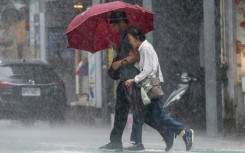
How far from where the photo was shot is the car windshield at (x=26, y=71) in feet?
59.5

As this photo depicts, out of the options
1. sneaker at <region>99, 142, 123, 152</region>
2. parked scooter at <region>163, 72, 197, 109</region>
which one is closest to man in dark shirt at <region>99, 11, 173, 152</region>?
sneaker at <region>99, 142, 123, 152</region>

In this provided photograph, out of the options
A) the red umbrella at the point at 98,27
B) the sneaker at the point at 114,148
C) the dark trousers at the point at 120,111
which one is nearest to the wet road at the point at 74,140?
the sneaker at the point at 114,148

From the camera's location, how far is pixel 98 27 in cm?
1125

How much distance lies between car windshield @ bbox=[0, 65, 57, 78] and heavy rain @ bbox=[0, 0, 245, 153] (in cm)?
2

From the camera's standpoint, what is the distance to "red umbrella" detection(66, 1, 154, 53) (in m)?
10.9

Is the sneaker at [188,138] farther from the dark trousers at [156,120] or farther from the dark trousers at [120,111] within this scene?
the dark trousers at [120,111]

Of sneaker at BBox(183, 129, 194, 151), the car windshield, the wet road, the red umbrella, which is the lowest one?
the wet road

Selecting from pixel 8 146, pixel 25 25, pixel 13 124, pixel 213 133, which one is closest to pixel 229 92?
pixel 213 133

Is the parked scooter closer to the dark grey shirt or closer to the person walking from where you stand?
the person walking

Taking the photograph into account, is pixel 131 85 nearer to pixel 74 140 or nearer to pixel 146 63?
pixel 146 63

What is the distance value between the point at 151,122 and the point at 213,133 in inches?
201

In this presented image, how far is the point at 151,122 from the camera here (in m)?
10.6

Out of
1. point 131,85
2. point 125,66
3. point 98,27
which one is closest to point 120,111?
point 131,85

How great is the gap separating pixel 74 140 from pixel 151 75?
4.40 metres
